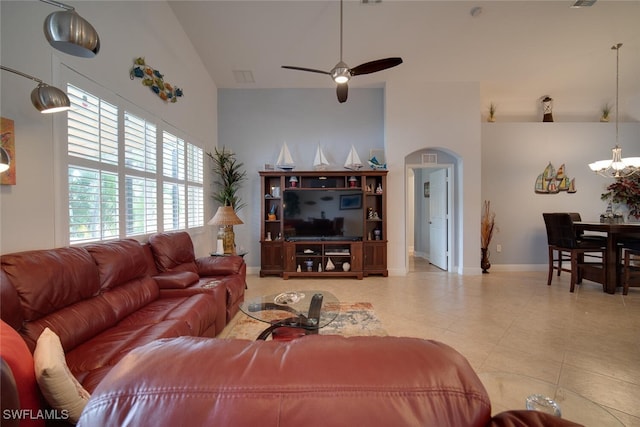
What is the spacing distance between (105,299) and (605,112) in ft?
28.6

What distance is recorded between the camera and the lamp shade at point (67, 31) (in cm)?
132

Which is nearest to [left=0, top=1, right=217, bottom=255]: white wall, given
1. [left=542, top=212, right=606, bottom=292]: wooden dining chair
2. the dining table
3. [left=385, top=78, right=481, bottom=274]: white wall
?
[left=385, top=78, right=481, bottom=274]: white wall

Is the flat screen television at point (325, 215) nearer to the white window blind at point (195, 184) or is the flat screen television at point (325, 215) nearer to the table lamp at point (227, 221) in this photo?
the table lamp at point (227, 221)

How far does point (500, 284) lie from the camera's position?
170 inches

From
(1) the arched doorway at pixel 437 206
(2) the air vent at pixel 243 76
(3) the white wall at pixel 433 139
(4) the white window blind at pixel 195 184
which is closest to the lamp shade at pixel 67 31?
(4) the white window blind at pixel 195 184

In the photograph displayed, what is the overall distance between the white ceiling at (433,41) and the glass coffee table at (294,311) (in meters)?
3.87

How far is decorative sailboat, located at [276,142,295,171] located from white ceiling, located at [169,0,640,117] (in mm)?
1372

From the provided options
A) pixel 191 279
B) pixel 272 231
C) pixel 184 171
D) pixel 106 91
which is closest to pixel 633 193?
pixel 272 231

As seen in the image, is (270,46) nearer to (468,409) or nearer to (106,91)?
(106,91)

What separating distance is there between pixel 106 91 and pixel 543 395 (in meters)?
4.01

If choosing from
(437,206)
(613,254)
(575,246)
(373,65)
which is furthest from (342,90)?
(613,254)

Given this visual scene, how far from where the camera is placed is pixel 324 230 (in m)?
4.87

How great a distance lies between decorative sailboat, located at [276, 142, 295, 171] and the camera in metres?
4.90

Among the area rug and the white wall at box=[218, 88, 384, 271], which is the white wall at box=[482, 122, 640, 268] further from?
the area rug
